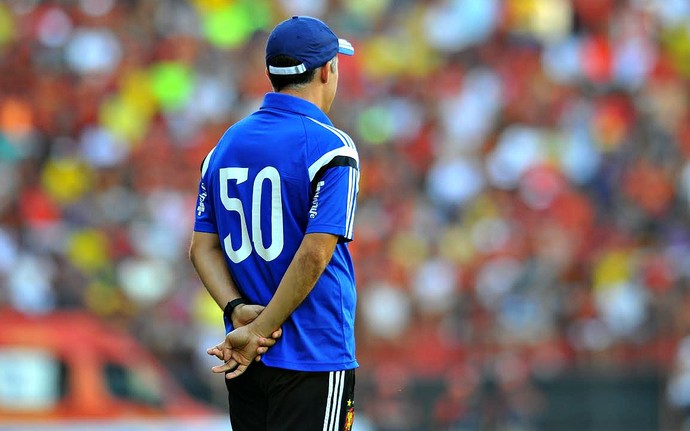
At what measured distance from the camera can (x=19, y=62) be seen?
52.2 feet

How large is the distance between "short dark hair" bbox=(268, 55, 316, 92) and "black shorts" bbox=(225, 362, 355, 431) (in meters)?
0.89

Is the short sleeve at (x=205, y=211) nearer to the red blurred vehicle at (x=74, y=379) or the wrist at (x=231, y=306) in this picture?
the wrist at (x=231, y=306)

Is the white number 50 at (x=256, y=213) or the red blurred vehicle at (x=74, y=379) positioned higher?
the white number 50 at (x=256, y=213)

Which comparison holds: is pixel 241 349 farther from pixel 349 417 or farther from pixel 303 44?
pixel 303 44

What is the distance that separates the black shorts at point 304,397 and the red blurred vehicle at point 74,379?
7281 millimetres

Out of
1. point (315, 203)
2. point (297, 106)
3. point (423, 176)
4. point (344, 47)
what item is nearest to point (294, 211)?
point (315, 203)

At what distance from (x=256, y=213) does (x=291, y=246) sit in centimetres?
15

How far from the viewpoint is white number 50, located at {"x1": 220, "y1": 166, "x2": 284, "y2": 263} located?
4.20m

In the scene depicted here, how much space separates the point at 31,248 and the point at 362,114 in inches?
166

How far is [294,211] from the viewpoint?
4.21m

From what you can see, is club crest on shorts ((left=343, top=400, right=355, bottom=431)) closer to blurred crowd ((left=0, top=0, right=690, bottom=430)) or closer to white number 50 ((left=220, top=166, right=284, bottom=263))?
white number 50 ((left=220, top=166, right=284, bottom=263))

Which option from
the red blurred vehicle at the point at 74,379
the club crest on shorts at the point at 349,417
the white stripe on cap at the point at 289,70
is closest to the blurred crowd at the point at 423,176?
the red blurred vehicle at the point at 74,379

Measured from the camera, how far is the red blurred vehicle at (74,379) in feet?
37.0

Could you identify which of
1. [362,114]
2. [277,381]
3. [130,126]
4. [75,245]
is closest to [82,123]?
[130,126]
